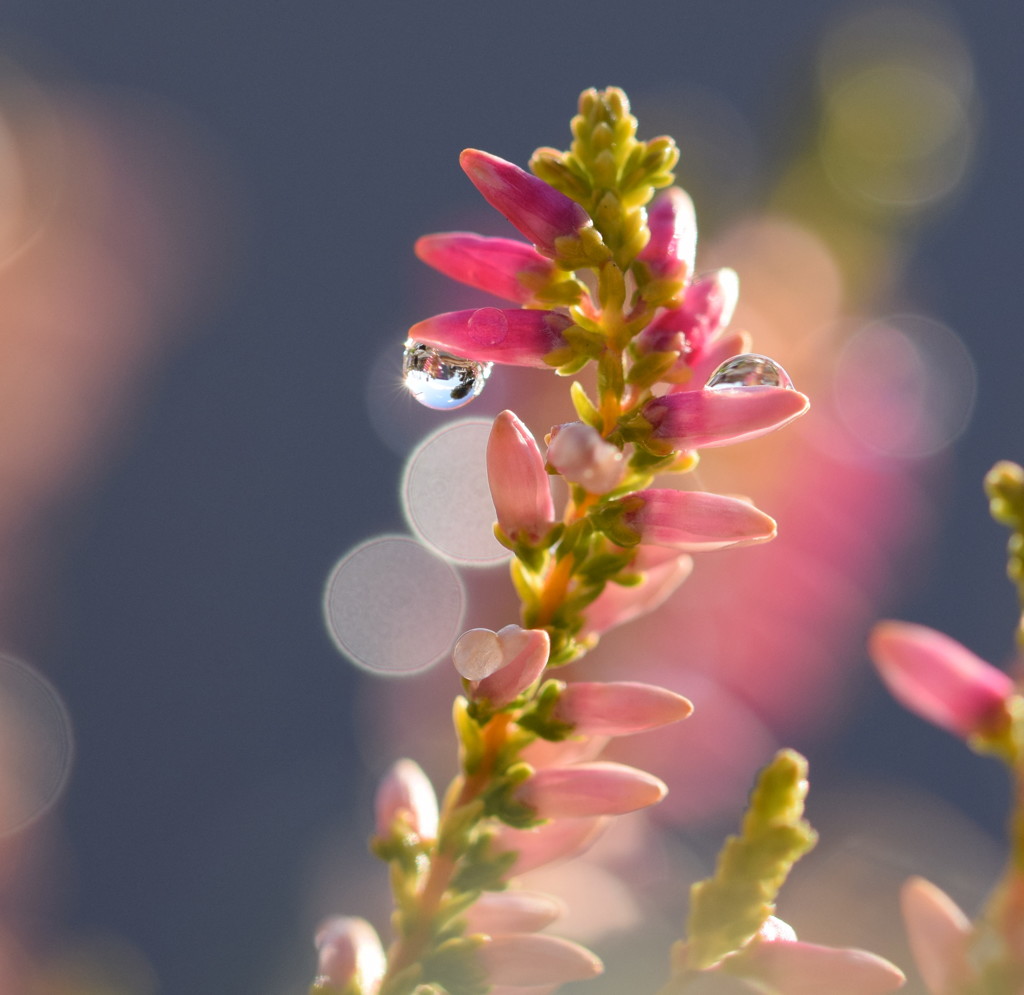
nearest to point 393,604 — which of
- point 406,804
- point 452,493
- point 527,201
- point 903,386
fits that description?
point 452,493

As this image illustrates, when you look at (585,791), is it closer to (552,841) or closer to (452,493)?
(552,841)

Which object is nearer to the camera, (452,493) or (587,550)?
(587,550)

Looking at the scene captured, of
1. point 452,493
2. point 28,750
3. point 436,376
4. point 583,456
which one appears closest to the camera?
point 583,456

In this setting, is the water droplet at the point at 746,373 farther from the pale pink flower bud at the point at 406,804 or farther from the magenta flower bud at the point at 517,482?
the pale pink flower bud at the point at 406,804

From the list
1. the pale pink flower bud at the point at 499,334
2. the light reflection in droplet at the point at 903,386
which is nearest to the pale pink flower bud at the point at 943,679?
the pale pink flower bud at the point at 499,334

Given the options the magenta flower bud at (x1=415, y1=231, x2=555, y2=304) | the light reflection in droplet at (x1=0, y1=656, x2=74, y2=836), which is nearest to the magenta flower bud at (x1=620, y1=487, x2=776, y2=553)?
the magenta flower bud at (x1=415, y1=231, x2=555, y2=304)
